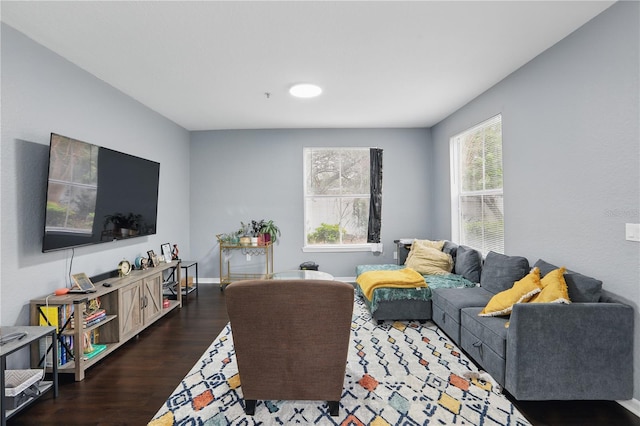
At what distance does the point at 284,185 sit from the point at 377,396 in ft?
12.4

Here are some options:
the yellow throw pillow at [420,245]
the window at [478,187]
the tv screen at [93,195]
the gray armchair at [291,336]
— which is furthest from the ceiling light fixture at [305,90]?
the yellow throw pillow at [420,245]

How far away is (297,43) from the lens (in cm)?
252

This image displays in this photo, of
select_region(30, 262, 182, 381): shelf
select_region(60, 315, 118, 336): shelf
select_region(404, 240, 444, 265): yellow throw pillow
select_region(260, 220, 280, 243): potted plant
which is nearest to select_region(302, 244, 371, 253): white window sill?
select_region(260, 220, 280, 243): potted plant

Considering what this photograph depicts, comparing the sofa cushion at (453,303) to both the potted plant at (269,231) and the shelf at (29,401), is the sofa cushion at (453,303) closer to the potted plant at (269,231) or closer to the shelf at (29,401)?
the potted plant at (269,231)

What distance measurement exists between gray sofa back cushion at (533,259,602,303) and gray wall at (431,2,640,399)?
0.12 m

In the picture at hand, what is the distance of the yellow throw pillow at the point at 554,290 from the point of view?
2.16m

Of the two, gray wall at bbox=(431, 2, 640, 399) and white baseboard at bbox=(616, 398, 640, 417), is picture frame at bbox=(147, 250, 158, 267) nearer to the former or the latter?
gray wall at bbox=(431, 2, 640, 399)

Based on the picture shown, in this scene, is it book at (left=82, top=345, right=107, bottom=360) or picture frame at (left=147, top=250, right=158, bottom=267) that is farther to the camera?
picture frame at (left=147, top=250, right=158, bottom=267)

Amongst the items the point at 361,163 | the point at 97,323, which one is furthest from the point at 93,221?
the point at 361,163

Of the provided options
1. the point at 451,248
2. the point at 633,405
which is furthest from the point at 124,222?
the point at 633,405

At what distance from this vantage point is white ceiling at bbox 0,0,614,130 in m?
2.11

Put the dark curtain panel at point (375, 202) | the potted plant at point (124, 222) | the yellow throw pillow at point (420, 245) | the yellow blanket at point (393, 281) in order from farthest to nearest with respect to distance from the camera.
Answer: the dark curtain panel at point (375, 202) → the yellow throw pillow at point (420, 245) → the yellow blanket at point (393, 281) → the potted plant at point (124, 222)

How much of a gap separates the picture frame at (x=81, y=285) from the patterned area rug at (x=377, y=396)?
113cm

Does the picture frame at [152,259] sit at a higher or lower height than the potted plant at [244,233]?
lower
